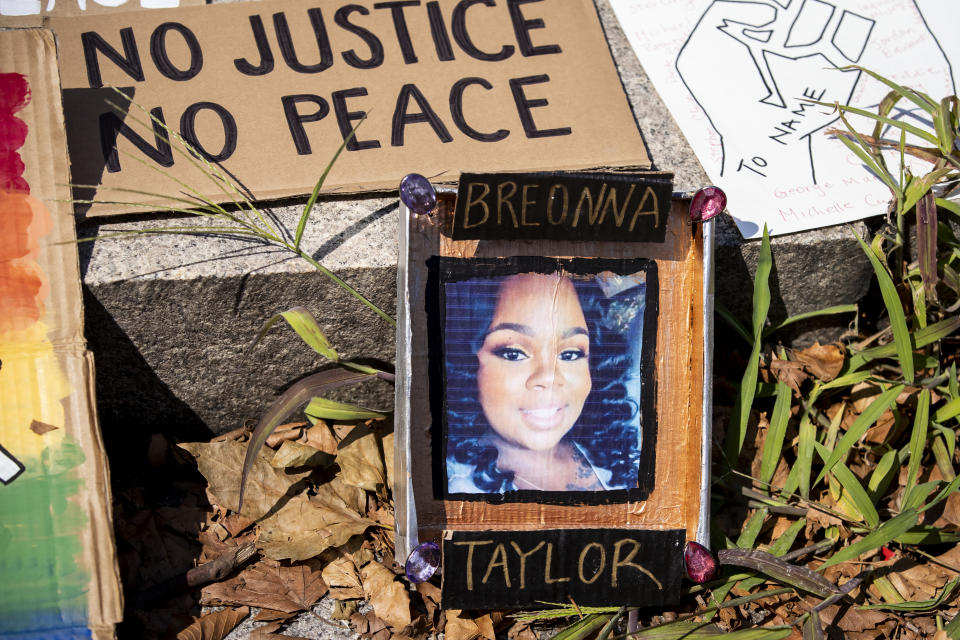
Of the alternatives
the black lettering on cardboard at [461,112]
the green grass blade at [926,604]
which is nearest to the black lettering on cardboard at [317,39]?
the black lettering on cardboard at [461,112]

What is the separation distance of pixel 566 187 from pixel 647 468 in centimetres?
47

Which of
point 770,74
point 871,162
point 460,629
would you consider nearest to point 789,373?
point 871,162

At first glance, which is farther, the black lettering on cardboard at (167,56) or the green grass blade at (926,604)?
the black lettering on cardboard at (167,56)

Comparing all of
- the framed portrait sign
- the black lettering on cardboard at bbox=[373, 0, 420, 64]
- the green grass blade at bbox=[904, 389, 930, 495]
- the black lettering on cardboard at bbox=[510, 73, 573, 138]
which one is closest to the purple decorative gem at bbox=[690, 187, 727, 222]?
the framed portrait sign

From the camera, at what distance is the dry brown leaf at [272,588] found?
131cm

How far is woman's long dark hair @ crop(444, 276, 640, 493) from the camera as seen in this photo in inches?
49.1

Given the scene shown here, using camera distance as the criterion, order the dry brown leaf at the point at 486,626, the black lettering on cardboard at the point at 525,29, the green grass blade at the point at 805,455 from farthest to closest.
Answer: the black lettering on cardboard at the point at 525,29, the green grass blade at the point at 805,455, the dry brown leaf at the point at 486,626

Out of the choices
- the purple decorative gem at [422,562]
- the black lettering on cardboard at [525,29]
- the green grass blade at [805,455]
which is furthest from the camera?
the black lettering on cardboard at [525,29]

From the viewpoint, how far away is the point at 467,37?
5.26 feet

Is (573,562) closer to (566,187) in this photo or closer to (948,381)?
(566,187)

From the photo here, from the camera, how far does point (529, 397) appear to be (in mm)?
1267

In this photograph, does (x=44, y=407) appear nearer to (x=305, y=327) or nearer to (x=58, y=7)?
(x=305, y=327)

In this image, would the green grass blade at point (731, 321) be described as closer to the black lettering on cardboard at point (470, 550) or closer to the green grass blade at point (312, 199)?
the black lettering on cardboard at point (470, 550)

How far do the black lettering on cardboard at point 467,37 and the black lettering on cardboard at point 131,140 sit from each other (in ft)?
1.99
